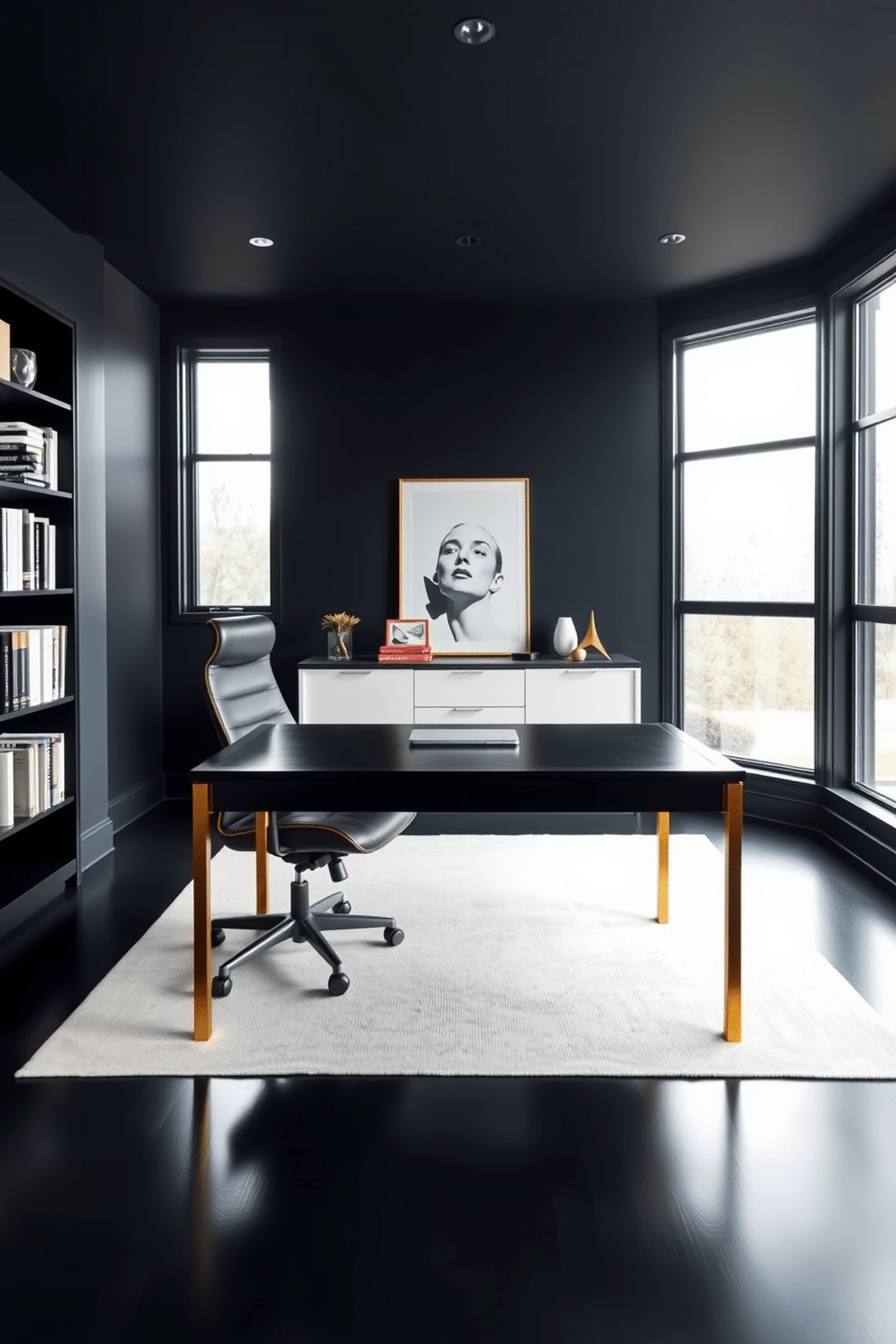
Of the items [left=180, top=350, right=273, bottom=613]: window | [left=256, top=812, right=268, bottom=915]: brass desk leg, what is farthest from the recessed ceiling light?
[left=180, top=350, right=273, bottom=613]: window

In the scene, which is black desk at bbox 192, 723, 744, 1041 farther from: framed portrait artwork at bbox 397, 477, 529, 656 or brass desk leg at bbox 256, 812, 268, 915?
framed portrait artwork at bbox 397, 477, 529, 656

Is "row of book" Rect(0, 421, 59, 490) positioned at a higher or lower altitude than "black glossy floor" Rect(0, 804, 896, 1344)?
higher

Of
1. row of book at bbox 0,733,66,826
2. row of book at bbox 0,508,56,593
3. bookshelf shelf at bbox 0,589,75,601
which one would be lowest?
row of book at bbox 0,733,66,826

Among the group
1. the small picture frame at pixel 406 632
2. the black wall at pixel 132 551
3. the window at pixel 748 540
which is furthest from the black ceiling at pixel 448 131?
the small picture frame at pixel 406 632

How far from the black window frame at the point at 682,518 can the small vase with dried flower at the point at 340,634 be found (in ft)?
5.96

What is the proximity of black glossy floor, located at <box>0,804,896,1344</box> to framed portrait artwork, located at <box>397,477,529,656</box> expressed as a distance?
354cm

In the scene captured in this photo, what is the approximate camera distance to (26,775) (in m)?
3.70

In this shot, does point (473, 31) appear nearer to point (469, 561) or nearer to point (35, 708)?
point (35, 708)

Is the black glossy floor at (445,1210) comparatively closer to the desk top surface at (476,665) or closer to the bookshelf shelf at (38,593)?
the bookshelf shelf at (38,593)

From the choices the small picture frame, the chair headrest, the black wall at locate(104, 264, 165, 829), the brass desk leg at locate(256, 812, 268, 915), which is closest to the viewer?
the brass desk leg at locate(256, 812, 268, 915)

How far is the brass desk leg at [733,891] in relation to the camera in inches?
99.8

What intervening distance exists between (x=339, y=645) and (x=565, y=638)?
4.09 feet

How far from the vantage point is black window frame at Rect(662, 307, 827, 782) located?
496cm

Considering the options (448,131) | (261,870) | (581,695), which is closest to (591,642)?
(581,695)
